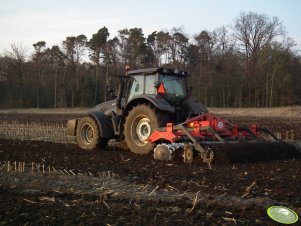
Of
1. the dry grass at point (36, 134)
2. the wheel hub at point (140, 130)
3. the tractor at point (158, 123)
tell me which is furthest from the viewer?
the dry grass at point (36, 134)

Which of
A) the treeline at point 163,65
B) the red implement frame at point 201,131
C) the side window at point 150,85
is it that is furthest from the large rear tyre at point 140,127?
the treeline at point 163,65

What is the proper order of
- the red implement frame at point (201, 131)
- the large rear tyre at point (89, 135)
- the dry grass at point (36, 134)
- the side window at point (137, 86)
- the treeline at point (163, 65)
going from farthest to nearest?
1. the treeline at point (163, 65)
2. the dry grass at point (36, 134)
3. the large rear tyre at point (89, 135)
4. the side window at point (137, 86)
5. the red implement frame at point (201, 131)

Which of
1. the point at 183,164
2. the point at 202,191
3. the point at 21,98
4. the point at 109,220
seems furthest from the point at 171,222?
the point at 21,98

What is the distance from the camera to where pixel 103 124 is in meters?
11.6

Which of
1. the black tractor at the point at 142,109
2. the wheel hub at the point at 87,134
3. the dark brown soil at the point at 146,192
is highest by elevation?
the black tractor at the point at 142,109

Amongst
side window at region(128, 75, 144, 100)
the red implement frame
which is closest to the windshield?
side window at region(128, 75, 144, 100)

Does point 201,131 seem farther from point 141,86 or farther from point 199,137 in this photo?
point 141,86

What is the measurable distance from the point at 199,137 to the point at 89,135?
4088 mm

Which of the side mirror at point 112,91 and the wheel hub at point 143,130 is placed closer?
the wheel hub at point 143,130

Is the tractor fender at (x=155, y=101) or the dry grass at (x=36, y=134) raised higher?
the tractor fender at (x=155, y=101)

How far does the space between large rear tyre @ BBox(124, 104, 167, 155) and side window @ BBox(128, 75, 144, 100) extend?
70 centimetres

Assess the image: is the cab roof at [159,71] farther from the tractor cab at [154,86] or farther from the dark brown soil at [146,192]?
the dark brown soil at [146,192]

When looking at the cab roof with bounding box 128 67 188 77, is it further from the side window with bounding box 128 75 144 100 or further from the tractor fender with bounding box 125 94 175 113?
the tractor fender with bounding box 125 94 175 113

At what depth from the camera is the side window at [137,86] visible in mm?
11078
